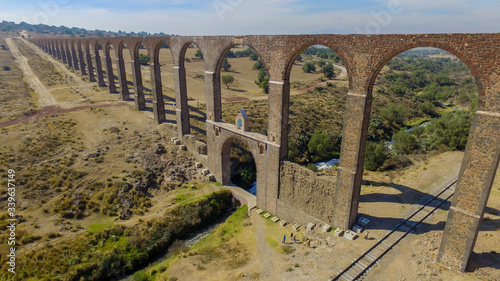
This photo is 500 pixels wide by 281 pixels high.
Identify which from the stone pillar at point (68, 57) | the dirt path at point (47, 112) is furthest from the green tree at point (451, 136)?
the stone pillar at point (68, 57)

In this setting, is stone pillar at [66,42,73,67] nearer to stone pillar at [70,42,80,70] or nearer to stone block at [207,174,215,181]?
stone pillar at [70,42,80,70]

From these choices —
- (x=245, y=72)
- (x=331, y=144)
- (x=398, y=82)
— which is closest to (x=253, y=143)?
(x=331, y=144)

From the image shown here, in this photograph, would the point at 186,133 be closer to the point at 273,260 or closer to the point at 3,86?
the point at 273,260

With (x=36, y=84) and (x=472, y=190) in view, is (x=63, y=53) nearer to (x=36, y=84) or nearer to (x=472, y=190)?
(x=36, y=84)

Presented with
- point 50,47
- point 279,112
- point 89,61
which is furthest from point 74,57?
point 279,112

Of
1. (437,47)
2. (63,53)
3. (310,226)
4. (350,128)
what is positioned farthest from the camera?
(63,53)
